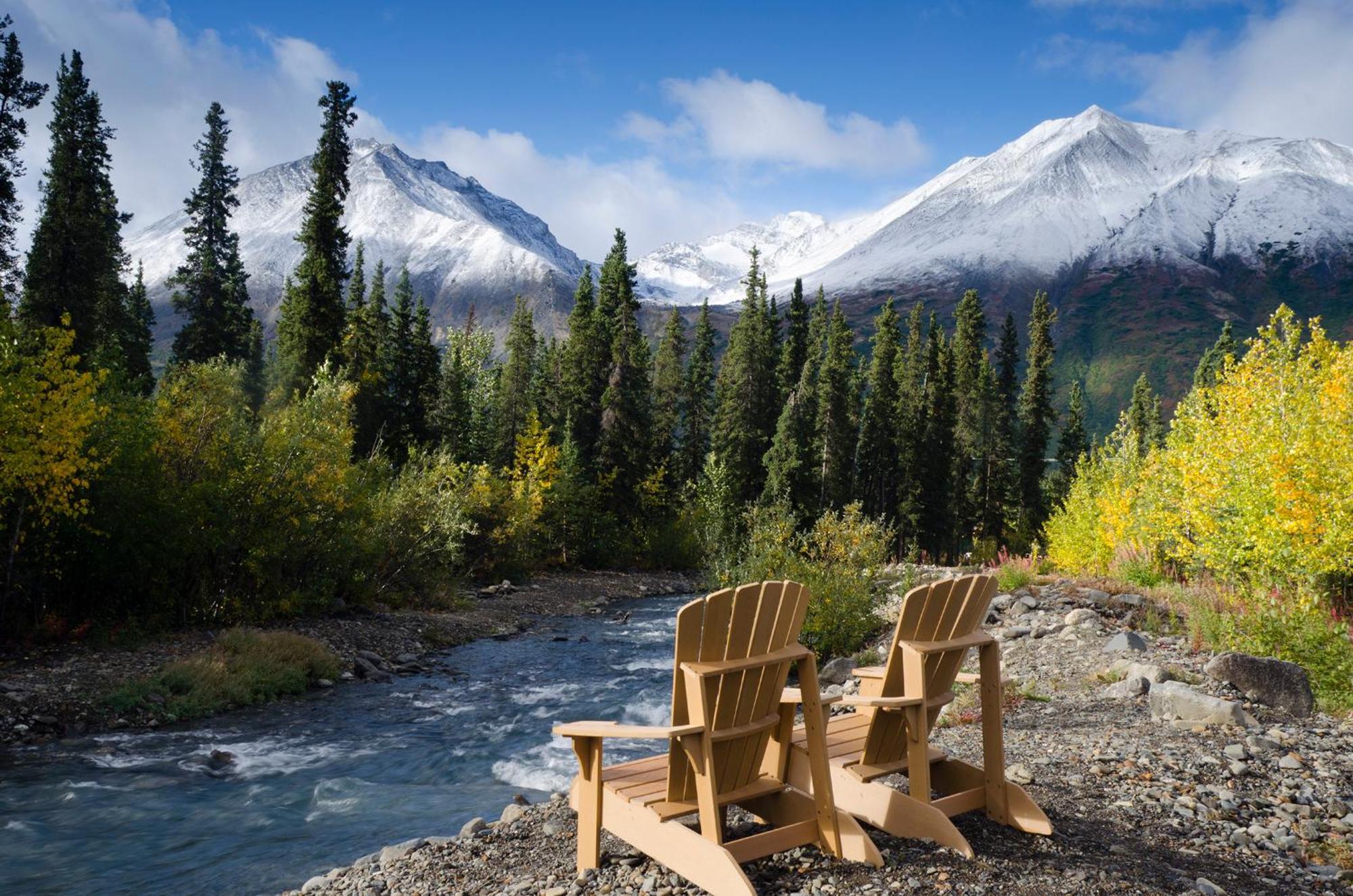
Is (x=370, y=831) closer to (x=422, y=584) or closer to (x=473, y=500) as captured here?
(x=422, y=584)

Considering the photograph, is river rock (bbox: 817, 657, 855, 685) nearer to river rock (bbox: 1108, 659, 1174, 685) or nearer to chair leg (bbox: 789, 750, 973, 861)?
river rock (bbox: 1108, 659, 1174, 685)

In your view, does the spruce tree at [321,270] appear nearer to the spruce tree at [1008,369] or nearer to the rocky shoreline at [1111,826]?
the rocky shoreline at [1111,826]

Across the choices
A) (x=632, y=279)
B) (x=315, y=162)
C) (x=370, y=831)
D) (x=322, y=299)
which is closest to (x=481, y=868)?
(x=370, y=831)

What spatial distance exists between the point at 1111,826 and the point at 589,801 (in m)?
3.12

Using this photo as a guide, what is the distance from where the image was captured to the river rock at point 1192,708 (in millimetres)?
7242

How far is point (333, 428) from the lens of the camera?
1627 centimetres

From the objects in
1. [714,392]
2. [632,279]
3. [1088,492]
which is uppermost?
[632,279]

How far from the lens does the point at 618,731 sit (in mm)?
4051

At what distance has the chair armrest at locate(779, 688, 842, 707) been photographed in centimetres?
426

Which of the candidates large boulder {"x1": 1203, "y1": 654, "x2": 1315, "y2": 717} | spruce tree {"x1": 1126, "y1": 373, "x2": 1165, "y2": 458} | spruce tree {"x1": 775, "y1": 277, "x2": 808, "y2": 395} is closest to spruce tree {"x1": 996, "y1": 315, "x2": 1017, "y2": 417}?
spruce tree {"x1": 1126, "y1": 373, "x2": 1165, "y2": 458}

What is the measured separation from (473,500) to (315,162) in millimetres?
14493

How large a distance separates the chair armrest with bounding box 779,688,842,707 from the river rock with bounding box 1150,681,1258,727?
4.79m

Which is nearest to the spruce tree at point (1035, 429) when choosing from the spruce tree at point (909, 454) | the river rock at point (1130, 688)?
the spruce tree at point (909, 454)

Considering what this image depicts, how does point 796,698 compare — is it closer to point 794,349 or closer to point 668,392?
point 668,392
